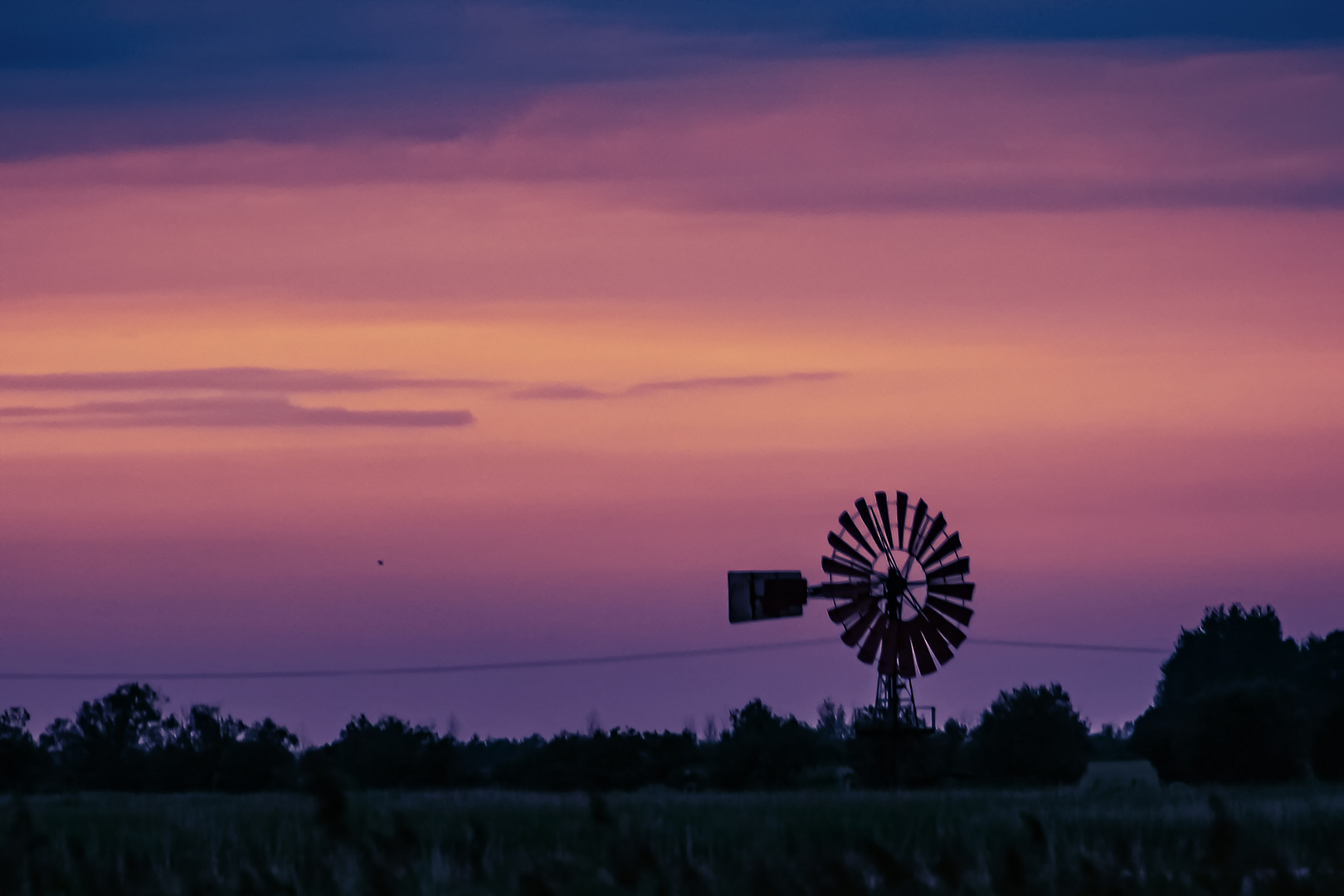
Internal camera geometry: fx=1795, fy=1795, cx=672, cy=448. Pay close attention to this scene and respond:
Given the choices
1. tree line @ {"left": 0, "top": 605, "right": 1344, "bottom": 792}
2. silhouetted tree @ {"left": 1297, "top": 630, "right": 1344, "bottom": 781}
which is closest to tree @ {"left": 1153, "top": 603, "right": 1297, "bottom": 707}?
silhouetted tree @ {"left": 1297, "top": 630, "right": 1344, "bottom": 781}

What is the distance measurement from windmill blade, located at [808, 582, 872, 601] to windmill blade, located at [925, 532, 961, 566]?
1.88 m

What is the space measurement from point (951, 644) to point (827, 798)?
18331 mm

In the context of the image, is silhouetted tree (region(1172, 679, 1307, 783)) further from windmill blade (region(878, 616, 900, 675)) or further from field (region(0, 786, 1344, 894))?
field (region(0, 786, 1344, 894))

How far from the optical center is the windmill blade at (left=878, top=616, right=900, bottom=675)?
1881 inches

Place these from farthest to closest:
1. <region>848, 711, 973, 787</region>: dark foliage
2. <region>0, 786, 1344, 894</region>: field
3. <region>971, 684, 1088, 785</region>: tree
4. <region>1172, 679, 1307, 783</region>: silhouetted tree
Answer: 1. <region>971, 684, 1088, 785</region>: tree
2. <region>1172, 679, 1307, 783</region>: silhouetted tree
3. <region>848, 711, 973, 787</region>: dark foliage
4. <region>0, 786, 1344, 894</region>: field

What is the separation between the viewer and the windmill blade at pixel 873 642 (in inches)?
1885

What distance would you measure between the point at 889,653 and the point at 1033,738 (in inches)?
673

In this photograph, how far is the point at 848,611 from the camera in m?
48.7

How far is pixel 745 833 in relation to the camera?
70.1ft

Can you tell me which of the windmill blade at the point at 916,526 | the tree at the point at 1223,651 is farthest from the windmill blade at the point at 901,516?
the tree at the point at 1223,651

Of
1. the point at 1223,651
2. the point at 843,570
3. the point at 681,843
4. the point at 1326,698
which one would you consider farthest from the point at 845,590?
the point at 1223,651

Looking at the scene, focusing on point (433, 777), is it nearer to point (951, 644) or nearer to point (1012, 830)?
point (951, 644)

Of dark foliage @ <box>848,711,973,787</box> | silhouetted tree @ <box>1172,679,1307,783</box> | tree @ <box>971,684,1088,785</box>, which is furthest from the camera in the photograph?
tree @ <box>971,684,1088,785</box>

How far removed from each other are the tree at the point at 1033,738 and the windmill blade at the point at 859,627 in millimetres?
15294
